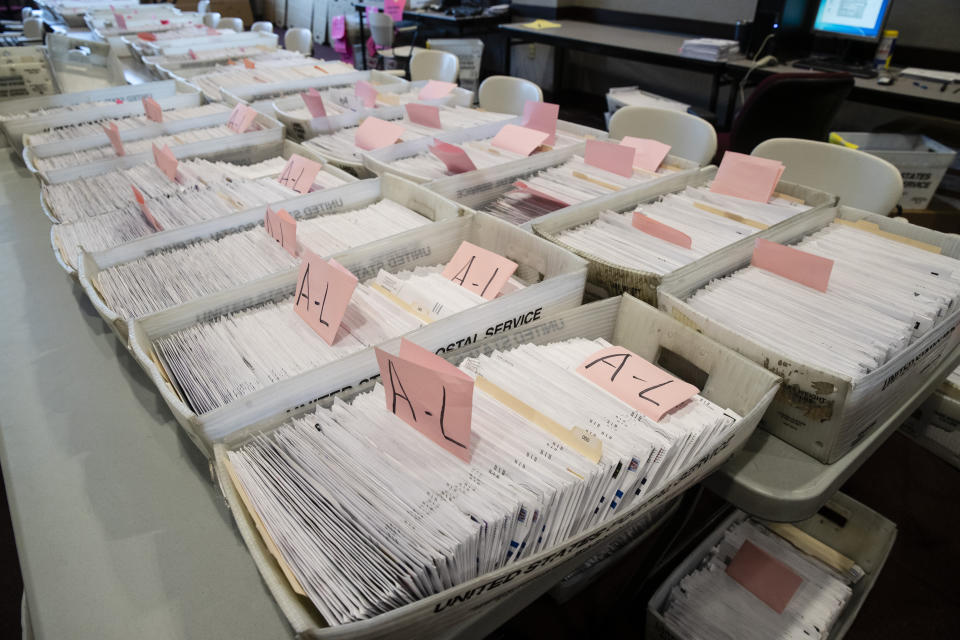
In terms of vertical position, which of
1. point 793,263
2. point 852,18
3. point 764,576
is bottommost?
point 764,576

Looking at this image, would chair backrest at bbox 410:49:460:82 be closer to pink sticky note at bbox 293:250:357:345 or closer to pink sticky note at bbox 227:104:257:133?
pink sticky note at bbox 227:104:257:133

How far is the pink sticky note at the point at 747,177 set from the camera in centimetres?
120

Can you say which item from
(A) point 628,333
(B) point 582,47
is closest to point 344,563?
(A) point 628,333

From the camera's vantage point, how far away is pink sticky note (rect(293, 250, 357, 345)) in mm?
766

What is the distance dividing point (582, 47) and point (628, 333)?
3.72m

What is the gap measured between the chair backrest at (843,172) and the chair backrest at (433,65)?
158cm

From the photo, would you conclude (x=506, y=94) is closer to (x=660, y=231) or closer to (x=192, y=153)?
(x=192, y=153)

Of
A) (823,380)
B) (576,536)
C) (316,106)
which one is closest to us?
(576,536)

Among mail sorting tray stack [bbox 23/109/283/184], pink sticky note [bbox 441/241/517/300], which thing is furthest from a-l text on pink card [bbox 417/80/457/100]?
pink sticky note [bbox 441/241/517/300]

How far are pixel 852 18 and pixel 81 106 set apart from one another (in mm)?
3611

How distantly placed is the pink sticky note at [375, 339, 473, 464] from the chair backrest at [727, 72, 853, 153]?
226 cm

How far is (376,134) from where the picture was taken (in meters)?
1.55

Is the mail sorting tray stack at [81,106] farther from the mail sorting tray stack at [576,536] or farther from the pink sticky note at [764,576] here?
the pink sticky note at [764,576]

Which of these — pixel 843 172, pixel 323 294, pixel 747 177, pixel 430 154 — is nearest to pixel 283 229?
pixel 323 294
